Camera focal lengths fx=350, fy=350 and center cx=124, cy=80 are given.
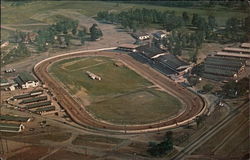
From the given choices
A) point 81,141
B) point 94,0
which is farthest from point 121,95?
point 94,0

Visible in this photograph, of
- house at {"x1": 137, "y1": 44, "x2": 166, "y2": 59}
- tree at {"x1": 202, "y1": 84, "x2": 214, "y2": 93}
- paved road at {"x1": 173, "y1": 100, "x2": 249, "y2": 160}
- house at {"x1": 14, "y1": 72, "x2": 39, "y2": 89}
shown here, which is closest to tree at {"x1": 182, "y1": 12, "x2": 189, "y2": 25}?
house at {"x1": 137, "y1": 44, "x2": 166, "y2": 59}

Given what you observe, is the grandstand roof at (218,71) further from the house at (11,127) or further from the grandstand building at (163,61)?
the house at (11,127)

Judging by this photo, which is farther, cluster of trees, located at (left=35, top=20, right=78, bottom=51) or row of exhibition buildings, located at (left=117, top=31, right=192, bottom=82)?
cluster of trees, located at (left=35, top=20, right=78, bottom=51)

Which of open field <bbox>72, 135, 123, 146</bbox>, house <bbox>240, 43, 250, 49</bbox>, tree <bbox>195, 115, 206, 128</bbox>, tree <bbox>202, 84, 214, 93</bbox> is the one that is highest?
house <bbox>240, 43, 250, 49</bbox>

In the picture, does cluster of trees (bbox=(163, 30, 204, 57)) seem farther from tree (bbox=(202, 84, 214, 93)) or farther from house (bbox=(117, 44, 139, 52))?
tree (bbox=(202, 84, 214, 93))

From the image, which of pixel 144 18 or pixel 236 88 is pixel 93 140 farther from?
pixel 144 18

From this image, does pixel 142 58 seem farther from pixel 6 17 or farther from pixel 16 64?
pixel 6 17
